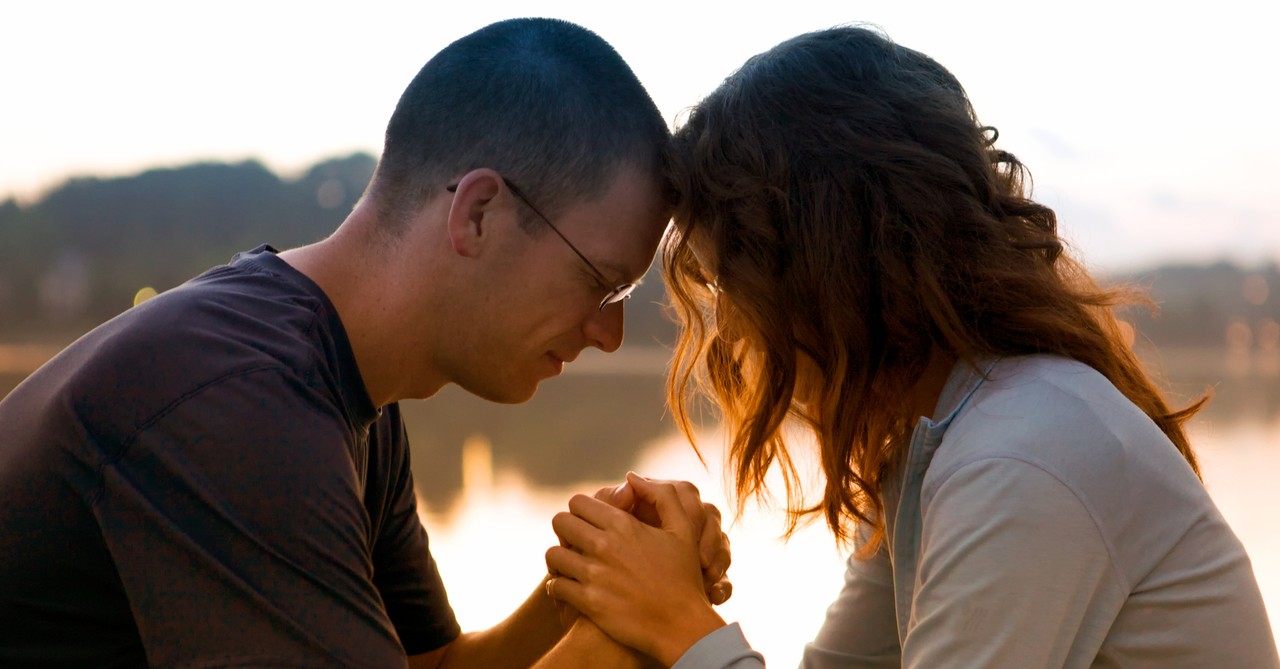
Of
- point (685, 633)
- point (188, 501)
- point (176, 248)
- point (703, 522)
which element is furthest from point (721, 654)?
point (176, 248)

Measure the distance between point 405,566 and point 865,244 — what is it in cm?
77

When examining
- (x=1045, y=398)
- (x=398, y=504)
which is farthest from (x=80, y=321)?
(x=1045, y=398)

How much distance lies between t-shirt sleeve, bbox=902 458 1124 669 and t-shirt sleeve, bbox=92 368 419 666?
52cm

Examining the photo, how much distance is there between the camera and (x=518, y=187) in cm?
132

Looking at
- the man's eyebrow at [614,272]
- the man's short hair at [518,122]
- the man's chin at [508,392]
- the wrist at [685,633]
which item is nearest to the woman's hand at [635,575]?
the wrist at [685,633]

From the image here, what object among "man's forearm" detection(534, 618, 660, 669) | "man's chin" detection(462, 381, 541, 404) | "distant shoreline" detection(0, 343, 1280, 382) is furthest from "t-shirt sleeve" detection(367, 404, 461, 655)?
"distant shoreline" detection(0, 343, 1280, 382)

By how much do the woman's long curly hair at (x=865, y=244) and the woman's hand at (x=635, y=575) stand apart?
0.20 metres

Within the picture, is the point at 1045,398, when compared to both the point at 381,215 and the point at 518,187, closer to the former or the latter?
the point at 518,187

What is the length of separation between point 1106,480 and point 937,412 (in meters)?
0.23

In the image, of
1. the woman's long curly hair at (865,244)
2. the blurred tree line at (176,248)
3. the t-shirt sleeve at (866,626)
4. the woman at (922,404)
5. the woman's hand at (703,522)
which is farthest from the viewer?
the blurred tree line at (176,248)

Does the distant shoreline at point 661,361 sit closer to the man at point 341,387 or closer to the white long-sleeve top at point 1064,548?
the man at point 341,387

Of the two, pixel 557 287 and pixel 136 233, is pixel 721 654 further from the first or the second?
pixel 136 233

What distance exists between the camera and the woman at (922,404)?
105 cm

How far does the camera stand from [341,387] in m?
1.21
